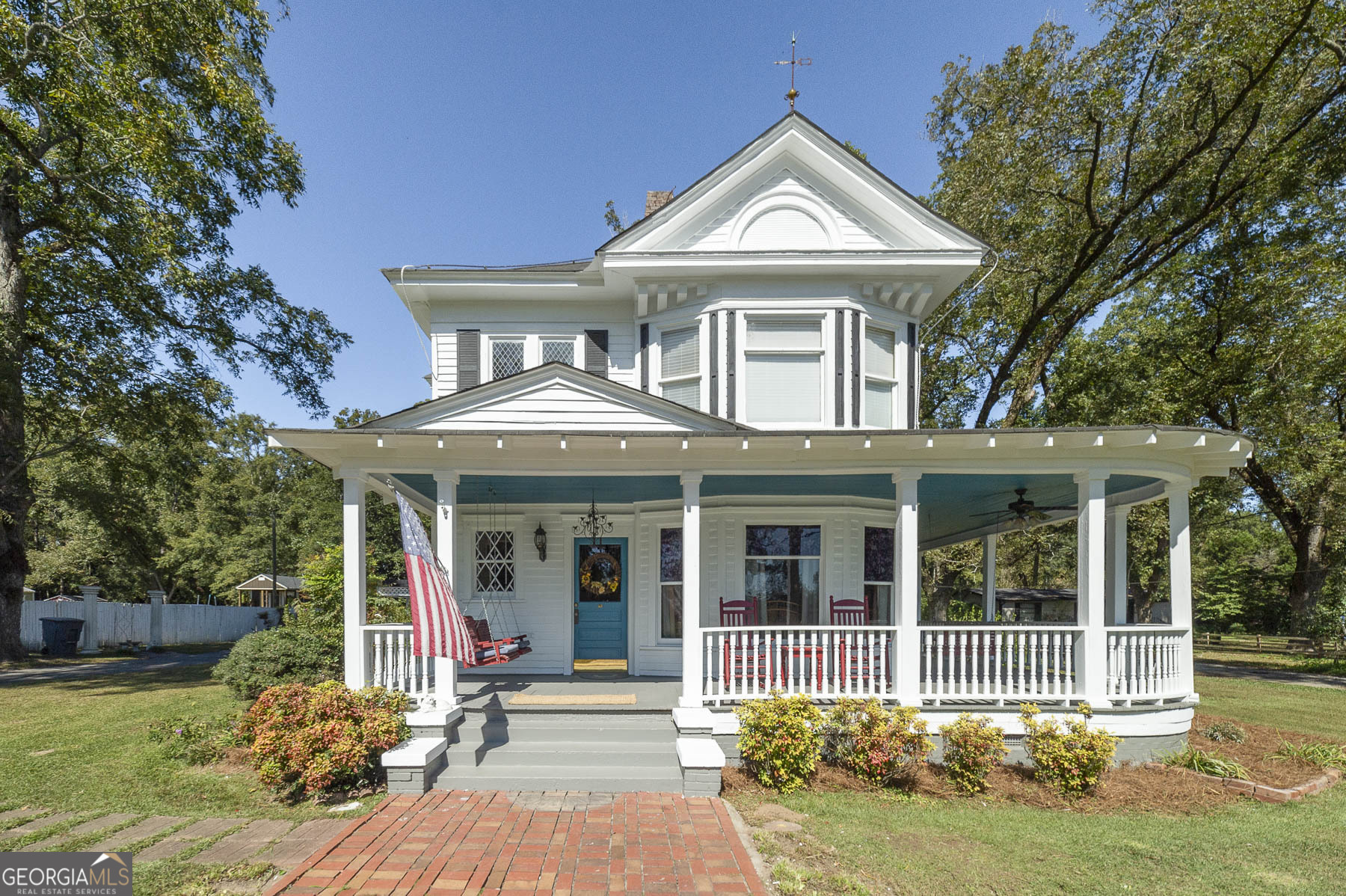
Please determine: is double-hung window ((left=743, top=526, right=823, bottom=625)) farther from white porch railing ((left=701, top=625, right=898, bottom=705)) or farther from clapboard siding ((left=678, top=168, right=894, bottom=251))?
clapboard siding ((left=678, top=168, right=894, bottom=251))

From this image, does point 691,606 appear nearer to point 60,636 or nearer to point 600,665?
point 600,665

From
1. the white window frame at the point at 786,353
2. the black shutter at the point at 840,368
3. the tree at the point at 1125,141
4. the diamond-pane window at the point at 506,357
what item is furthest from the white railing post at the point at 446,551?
the tree at the point at 1125,141

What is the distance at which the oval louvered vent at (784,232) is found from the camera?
30.3ft

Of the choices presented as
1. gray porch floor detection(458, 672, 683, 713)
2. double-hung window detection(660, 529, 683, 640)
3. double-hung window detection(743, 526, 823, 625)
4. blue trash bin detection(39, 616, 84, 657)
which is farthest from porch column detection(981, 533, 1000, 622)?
blue trash bin detection(39, 616, 84, 657)

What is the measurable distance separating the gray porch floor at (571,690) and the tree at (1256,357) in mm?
14845

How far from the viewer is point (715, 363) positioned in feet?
28.7

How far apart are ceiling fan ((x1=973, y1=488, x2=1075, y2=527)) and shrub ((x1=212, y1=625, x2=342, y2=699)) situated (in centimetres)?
1001

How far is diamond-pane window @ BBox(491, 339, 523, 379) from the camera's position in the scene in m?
9.74

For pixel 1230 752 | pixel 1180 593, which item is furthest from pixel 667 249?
pixel 1230 752

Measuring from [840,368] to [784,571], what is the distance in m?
3.09

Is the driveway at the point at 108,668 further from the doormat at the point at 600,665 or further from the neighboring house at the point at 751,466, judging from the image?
the doormat at the point at 600,665

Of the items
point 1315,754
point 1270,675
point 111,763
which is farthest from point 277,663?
point 1270,675

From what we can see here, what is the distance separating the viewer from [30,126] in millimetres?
13500

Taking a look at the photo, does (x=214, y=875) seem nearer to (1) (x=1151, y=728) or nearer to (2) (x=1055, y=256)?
(1) (x=1151, y=728)
